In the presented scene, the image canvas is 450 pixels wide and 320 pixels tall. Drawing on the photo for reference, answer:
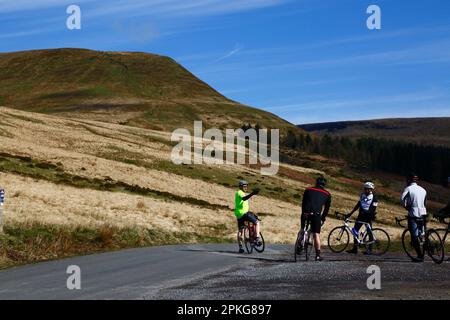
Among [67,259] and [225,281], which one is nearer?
[225,281]

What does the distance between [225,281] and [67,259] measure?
23.3 feet

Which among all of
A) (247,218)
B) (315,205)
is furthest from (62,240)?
(315,205)

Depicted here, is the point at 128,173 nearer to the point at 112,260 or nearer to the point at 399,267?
the point at 112,260

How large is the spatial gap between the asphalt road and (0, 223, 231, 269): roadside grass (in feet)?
5.72

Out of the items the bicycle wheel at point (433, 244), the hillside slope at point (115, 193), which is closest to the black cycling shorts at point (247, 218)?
the hillside slope at point (115, 193)

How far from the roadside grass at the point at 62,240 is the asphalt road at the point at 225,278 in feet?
5.72

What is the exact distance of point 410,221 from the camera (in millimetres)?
18094

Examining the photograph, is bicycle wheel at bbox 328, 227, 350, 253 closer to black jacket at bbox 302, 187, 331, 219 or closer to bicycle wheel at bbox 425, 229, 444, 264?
black jacket at bbox 302, 187, 331, 219

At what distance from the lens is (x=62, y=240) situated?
23219 millimetres

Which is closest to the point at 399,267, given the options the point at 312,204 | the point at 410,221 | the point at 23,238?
the point at 410,221

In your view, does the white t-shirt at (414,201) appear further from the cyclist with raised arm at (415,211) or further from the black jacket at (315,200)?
the black jacket at (315,200)
